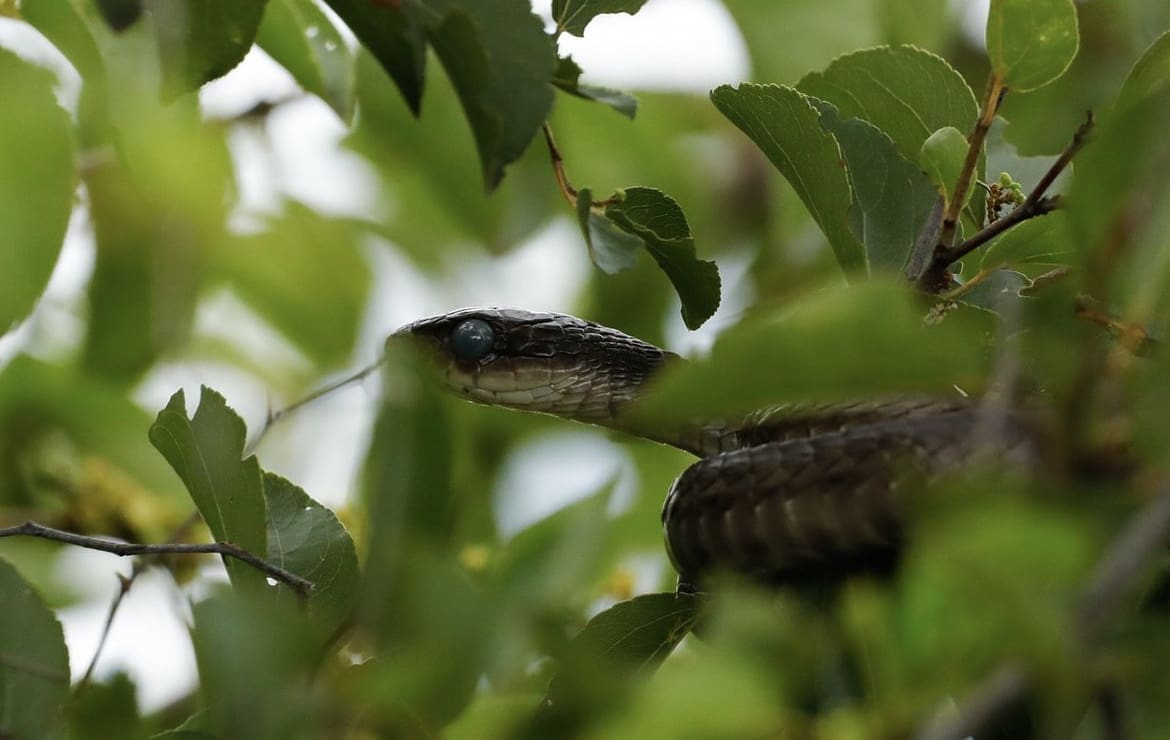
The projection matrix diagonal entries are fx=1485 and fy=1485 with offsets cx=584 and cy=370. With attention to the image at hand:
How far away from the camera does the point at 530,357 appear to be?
2.81 meters

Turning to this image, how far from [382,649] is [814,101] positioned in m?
1.05

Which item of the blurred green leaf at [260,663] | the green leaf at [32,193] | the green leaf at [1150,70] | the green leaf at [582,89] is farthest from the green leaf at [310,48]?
the blurred green leaf at [260,663]

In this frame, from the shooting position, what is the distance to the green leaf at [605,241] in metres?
1.88

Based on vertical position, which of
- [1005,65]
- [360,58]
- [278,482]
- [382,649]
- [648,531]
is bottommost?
[382,649]

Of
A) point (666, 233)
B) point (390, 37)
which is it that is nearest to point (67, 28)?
point (390, 37)

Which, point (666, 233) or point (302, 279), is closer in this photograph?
point (666, 233)

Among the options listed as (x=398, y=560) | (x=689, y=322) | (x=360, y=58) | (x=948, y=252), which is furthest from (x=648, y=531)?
(x=398, y=560)

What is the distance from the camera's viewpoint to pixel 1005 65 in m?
1.81

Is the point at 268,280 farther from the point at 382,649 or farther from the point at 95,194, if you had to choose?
the point at 382,649

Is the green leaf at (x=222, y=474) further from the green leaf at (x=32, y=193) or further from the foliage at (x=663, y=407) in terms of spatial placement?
the green leaf at (x=32, y=193)

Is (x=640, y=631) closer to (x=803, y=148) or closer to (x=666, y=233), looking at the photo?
(x=666, y=233)

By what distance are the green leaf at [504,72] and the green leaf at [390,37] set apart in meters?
0.07

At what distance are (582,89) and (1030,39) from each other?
594 mm

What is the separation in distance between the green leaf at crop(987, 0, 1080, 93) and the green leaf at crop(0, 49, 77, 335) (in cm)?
153
